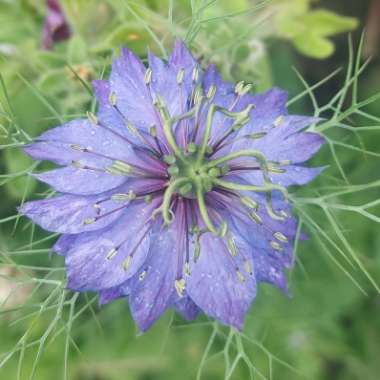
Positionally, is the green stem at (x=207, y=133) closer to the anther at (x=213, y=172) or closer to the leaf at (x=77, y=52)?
the anther at (x=213, y=172)

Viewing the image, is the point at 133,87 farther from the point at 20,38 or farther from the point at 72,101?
the point at 20,38

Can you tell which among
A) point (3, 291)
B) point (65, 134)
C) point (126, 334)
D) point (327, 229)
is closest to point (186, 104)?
point (65, 134)

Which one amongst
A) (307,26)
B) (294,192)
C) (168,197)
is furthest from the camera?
(307,26)

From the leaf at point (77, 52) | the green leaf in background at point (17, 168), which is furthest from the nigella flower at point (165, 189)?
the green leaf in background at point (17, 168)

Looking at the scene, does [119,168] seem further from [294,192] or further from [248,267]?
[294,192]

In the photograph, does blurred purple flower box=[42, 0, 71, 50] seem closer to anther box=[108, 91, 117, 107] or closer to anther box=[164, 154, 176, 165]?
anther box=[108, 91, 117, 107]

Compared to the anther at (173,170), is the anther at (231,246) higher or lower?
lower

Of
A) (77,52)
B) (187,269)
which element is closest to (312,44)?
(77,52)
